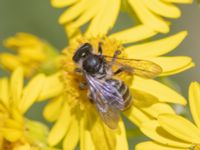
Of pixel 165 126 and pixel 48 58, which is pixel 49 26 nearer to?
pixel 48 58

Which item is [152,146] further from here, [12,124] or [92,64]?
[12,124]

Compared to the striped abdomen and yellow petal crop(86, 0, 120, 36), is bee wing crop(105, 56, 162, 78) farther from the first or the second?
yellow petal crop(86, 0, 120, 36)

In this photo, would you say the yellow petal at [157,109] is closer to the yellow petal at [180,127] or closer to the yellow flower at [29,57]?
the yellow petal at [180,127]

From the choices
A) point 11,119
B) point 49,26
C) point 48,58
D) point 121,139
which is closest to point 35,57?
point 48,58

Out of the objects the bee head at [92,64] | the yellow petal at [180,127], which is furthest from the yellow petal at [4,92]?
the yellow petal at [180,127]

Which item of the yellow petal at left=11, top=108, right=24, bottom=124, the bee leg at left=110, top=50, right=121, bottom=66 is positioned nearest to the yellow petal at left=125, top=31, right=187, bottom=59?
the bee leg at left=110, top=50, right=121, bottom=66

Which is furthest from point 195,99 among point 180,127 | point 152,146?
point 152,146
